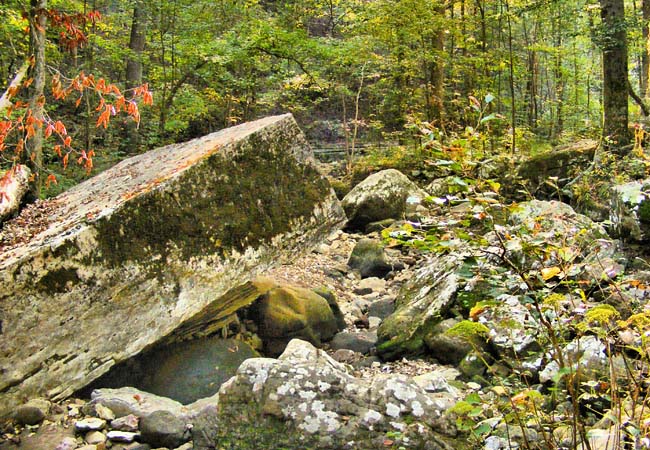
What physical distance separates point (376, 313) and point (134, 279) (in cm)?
305

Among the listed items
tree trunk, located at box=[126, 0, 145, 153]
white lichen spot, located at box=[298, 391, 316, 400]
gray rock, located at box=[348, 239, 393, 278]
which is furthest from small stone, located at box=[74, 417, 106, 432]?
tree trunk, located at box=[126, 0, 145, 153]

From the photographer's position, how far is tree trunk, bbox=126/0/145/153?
10.7 metres

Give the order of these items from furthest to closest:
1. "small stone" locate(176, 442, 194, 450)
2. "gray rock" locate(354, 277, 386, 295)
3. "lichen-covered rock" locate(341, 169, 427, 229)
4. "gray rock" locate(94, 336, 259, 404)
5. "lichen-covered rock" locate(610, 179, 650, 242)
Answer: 1. "lichen-covered rock" locate(341, 169, 427, 229)
2. "gray rock" locate(354, 277, 386, 295)
3. "lichen-covered rock" locate(610, 179, 650, 242)
4. "gray rock" locate(94, 336, 259, 404)
5. "small stone" locate(176, 442, 194, 450)

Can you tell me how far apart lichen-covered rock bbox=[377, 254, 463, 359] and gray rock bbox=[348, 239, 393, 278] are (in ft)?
5.27

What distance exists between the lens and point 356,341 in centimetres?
493

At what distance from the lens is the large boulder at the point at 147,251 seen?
305cm

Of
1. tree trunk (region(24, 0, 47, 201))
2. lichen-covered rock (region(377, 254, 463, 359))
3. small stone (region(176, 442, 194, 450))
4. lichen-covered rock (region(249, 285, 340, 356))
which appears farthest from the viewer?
lichen-covered rock (region(249, 285, 340, 356))

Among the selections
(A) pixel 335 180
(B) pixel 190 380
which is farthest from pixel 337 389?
(A) pixel 335 180

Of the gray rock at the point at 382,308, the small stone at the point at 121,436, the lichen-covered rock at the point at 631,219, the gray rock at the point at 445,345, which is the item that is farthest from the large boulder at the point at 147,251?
the lichen-covered rock at the point at 631,219

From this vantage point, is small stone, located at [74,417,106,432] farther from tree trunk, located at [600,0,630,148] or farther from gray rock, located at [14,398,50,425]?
tree trunk, located at [600,0,630,148]

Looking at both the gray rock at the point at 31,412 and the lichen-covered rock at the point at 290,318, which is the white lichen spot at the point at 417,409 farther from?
the lichen-covered rock at the point at 290,318

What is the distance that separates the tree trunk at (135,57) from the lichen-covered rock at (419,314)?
25.2ft

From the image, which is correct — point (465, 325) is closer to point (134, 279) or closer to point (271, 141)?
point (134, 279)

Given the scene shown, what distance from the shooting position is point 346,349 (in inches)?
190
